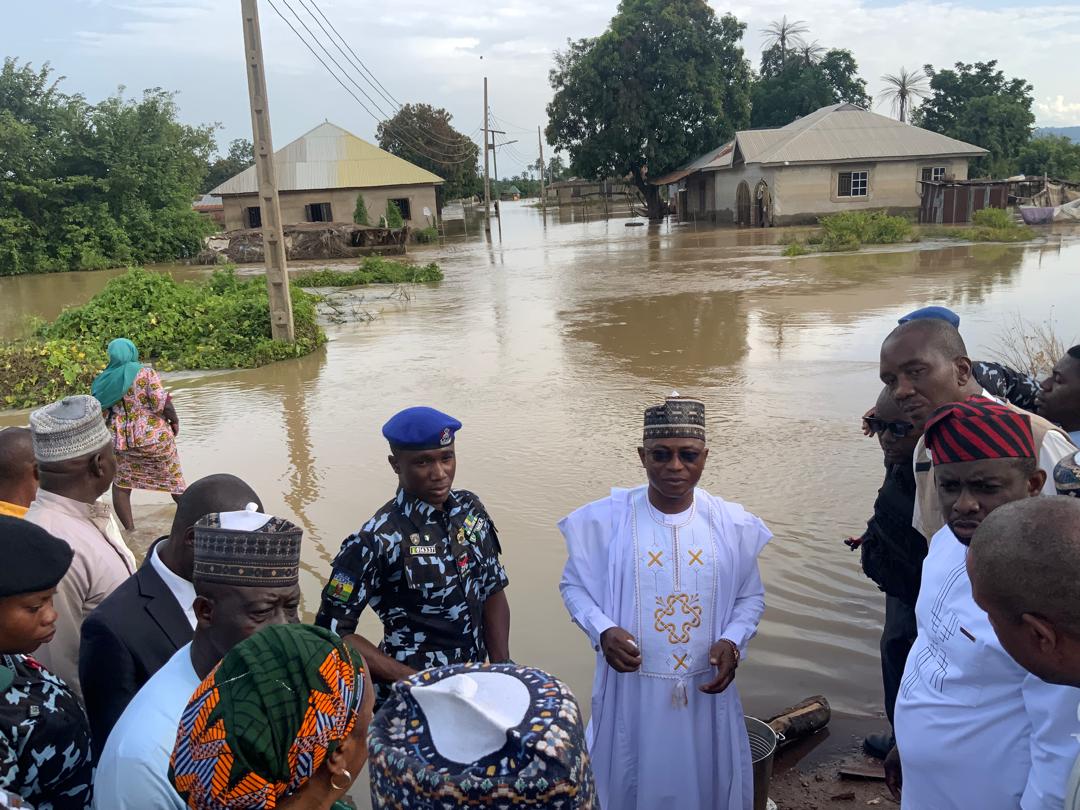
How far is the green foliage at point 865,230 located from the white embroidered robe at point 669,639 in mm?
21480

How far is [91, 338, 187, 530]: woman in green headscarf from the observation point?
5.27 m

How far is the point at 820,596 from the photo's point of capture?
15.5 ft

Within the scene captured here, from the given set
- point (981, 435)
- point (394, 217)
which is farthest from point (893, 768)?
point (394, 217)

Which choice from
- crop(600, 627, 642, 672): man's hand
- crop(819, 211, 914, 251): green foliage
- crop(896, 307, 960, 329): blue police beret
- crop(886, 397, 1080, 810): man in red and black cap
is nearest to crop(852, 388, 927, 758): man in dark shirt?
crop(896, 307, 960, 329): blue police beret

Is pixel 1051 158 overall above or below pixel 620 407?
above

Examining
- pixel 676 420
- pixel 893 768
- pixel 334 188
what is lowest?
pixel 893 768

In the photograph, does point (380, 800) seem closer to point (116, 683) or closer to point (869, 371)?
point (116, 683)

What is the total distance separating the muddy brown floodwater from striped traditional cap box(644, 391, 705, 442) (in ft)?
5.68

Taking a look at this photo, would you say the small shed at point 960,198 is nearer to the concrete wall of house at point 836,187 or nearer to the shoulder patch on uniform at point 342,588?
the concrete wall of house at point 836,187

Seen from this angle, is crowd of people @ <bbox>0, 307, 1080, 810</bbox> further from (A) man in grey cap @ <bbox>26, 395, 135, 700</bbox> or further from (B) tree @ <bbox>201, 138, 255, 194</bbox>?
(B) tree @ <bbox>201, 138, 255, 194</bbox>

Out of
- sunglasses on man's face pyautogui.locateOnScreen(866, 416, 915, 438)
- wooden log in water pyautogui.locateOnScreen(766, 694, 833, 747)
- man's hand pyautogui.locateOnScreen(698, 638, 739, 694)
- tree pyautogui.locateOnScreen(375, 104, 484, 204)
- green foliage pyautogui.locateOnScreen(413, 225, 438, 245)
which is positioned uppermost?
tree pyautogui.locateOnScreen(375, 104, 484, 204)

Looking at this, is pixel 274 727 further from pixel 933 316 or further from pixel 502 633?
pixel 933 316

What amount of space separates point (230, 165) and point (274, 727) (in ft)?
296

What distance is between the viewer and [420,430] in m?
2.73
